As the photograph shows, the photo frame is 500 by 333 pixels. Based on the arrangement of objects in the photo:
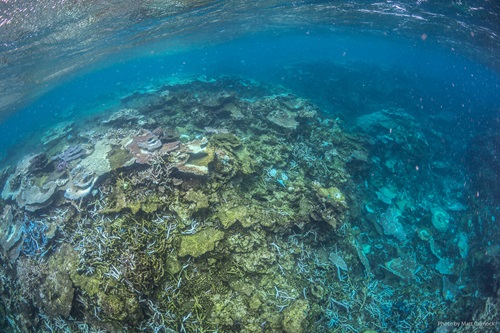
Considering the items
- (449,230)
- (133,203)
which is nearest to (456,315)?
(449,230)

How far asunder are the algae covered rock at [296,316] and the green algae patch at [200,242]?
1.99 metres

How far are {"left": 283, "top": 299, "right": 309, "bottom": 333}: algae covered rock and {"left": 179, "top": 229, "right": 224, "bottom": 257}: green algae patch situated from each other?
78.5 inches

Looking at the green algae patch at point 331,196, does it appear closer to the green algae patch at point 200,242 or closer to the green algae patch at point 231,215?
the green algae patch at point 231,215

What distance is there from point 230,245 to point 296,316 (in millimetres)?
1921

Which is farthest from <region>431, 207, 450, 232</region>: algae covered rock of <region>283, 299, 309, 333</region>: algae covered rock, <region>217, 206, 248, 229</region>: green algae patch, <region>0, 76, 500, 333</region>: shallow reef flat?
<region>217, 206, 248, 229</region>: green algae patch

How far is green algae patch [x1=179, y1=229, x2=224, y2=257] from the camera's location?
4969 millimetres

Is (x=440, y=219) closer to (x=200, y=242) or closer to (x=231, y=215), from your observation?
(x=231, y=215)

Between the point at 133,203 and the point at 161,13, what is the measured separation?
16167mm

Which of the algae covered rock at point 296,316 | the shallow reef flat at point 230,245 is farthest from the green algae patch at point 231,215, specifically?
the algae covered rock at point 296,316

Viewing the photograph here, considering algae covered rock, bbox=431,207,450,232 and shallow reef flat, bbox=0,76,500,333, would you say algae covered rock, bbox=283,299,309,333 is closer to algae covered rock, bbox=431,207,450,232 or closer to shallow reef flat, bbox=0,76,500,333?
shallow reef flat, bbox=0,76,500,333

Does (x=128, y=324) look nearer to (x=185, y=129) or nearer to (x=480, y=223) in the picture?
(x=185, y=129)

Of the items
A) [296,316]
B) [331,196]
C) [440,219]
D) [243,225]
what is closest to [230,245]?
[243,225]

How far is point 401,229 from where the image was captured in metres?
8.60

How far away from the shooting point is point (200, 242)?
510 centimetres
